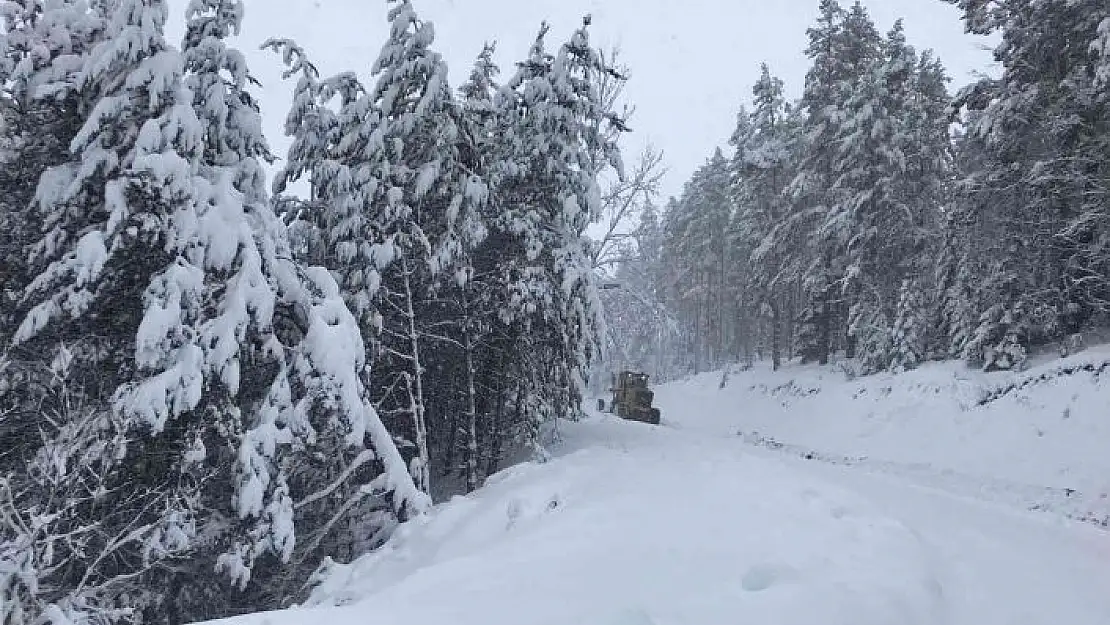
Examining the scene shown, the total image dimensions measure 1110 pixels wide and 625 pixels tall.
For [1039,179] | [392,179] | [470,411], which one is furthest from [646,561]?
[1039,179]

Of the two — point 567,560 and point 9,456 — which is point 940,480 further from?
point 9,456

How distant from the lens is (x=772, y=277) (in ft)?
116

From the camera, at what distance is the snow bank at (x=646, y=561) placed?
15.0 feet

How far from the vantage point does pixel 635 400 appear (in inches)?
1065

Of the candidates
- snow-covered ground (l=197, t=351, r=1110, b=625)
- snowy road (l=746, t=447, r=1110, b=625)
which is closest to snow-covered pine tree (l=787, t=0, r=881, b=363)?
snow-covered ground (l=197, t=351, r=1110, b=625)

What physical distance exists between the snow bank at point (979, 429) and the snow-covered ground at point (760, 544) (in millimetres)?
66

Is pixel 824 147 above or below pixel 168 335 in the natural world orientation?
above

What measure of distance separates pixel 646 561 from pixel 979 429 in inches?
556

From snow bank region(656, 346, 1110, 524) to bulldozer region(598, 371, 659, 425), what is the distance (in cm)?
438

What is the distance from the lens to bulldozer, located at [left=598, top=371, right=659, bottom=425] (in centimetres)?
2622

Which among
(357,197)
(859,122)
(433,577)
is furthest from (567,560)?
(859,122)

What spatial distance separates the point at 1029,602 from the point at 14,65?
1226 centimetres

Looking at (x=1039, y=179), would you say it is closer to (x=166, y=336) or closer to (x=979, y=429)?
(x=979, y=429)

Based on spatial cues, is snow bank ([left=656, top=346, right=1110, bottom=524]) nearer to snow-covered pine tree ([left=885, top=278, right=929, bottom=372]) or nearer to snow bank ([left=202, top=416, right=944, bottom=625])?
snow-covered pine tree ([left=885, top=278, right=929, bottom=372])
